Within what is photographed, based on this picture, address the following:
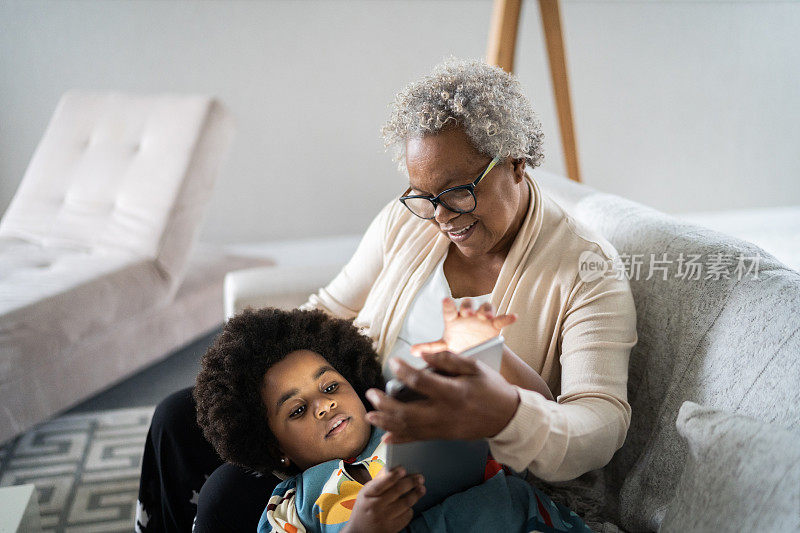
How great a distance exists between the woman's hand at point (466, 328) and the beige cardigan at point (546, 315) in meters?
0.11

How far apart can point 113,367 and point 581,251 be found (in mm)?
1717

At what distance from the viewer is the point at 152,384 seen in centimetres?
254

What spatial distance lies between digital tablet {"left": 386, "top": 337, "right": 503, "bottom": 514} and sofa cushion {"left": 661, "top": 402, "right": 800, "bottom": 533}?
294 millimetres

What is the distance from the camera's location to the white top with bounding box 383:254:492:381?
1399mm

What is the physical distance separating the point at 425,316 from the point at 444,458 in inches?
17.7

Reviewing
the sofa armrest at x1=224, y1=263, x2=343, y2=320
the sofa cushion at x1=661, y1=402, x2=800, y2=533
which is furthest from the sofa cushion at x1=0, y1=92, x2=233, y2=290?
the sofa cushion at x1=661, y1=402, x2=800, y2=533

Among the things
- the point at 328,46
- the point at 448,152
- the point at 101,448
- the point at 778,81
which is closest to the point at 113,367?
the point at 101,448

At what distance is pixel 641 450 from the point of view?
1270mm

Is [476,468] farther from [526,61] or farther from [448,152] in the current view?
[526,61]

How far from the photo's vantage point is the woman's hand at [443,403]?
843mm

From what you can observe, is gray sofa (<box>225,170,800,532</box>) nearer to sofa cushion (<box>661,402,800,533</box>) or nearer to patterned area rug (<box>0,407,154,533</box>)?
sofa cushion (<box>661,402,800,533</box>)

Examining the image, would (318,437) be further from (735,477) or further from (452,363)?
(735,477)

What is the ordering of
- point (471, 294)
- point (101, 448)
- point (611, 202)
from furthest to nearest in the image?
point (101, 448) < point (611, 202) < point (471, 294)

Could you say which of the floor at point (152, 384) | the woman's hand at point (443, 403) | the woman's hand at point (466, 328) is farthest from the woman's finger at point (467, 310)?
the floor at point (152, 384)
